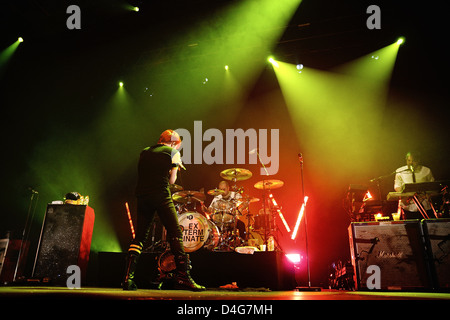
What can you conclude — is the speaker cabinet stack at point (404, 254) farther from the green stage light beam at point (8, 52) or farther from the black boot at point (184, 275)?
the green stage light beam at point (8, 52)

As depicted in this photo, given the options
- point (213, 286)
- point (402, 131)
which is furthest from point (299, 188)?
point (213, 286)

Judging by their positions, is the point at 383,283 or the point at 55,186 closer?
the point at 383,283

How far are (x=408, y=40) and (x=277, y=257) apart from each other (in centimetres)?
716

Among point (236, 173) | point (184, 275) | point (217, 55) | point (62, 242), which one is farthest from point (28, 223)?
point (217, 55)

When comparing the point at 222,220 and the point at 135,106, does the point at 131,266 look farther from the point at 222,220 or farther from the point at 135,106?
the point at 135,106

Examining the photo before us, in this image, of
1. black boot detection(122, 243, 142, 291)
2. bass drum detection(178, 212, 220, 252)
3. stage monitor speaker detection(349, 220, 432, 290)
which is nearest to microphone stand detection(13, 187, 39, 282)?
bass drum detection(178, 212, 220, 252)

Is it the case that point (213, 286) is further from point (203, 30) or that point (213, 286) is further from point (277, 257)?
point (203, 30)

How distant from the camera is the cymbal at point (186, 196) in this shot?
6.27m

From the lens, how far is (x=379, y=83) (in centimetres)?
841

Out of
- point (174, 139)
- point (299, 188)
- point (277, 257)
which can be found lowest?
point (277, 257)

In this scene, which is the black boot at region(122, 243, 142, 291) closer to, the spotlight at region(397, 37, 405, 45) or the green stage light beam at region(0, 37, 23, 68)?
the green stage light beam at region(0, 37, 23, 68)

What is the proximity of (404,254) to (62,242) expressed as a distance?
19.5ft

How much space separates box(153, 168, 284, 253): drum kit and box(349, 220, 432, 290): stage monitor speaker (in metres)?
1.90

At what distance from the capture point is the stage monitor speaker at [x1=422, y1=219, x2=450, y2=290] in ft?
14.4
